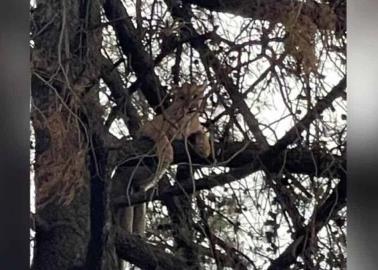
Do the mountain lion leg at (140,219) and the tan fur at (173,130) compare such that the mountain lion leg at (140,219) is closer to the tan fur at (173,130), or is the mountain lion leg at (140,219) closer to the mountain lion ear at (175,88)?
the tan fur at (173,130)

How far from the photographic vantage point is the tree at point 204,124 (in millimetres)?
984

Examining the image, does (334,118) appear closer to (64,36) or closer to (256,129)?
(256,129)

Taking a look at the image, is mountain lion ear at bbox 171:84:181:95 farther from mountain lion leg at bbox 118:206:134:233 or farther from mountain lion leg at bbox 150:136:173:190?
mountain lion leg at bbox 118:206:134:233

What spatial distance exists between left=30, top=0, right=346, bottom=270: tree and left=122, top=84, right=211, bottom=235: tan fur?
1 centimetres

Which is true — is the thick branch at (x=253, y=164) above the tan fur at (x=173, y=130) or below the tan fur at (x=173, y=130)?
below

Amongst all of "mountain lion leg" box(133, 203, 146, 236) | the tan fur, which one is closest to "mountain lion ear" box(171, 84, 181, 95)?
the tan fur

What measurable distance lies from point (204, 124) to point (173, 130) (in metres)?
0.06

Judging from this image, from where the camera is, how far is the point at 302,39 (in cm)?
99

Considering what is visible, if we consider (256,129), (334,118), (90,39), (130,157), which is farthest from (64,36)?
(334,118)

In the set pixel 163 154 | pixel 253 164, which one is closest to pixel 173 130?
pixel 163 154

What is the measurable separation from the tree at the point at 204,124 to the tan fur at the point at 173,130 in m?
0.01

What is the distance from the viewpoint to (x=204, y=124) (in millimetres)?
1005

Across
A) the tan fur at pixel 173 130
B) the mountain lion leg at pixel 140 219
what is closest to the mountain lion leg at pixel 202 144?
the tan fur at pixel 173 130
